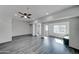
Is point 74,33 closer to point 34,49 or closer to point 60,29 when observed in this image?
point 34,49

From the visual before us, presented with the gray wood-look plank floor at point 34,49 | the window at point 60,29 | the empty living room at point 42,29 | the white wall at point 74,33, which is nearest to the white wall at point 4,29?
the empty living room at point 42,29

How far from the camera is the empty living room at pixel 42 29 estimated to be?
13.1ft

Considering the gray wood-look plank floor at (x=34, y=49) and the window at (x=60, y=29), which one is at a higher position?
the window at (x=60, y=29)

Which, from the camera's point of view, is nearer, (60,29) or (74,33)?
(74,33)

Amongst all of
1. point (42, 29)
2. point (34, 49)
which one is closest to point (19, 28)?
point (42, 29)

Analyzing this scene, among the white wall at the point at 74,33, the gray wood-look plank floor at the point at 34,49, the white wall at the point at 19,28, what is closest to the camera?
the gray wood-look plank floor at the point at 34,49

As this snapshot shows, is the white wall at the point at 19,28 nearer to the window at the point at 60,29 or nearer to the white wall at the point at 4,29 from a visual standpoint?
the white wall at the point at 4,29

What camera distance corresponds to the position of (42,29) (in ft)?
28.6

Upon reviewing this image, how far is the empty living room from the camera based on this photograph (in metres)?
3.99

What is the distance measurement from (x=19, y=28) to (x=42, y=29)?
4.17 metres
